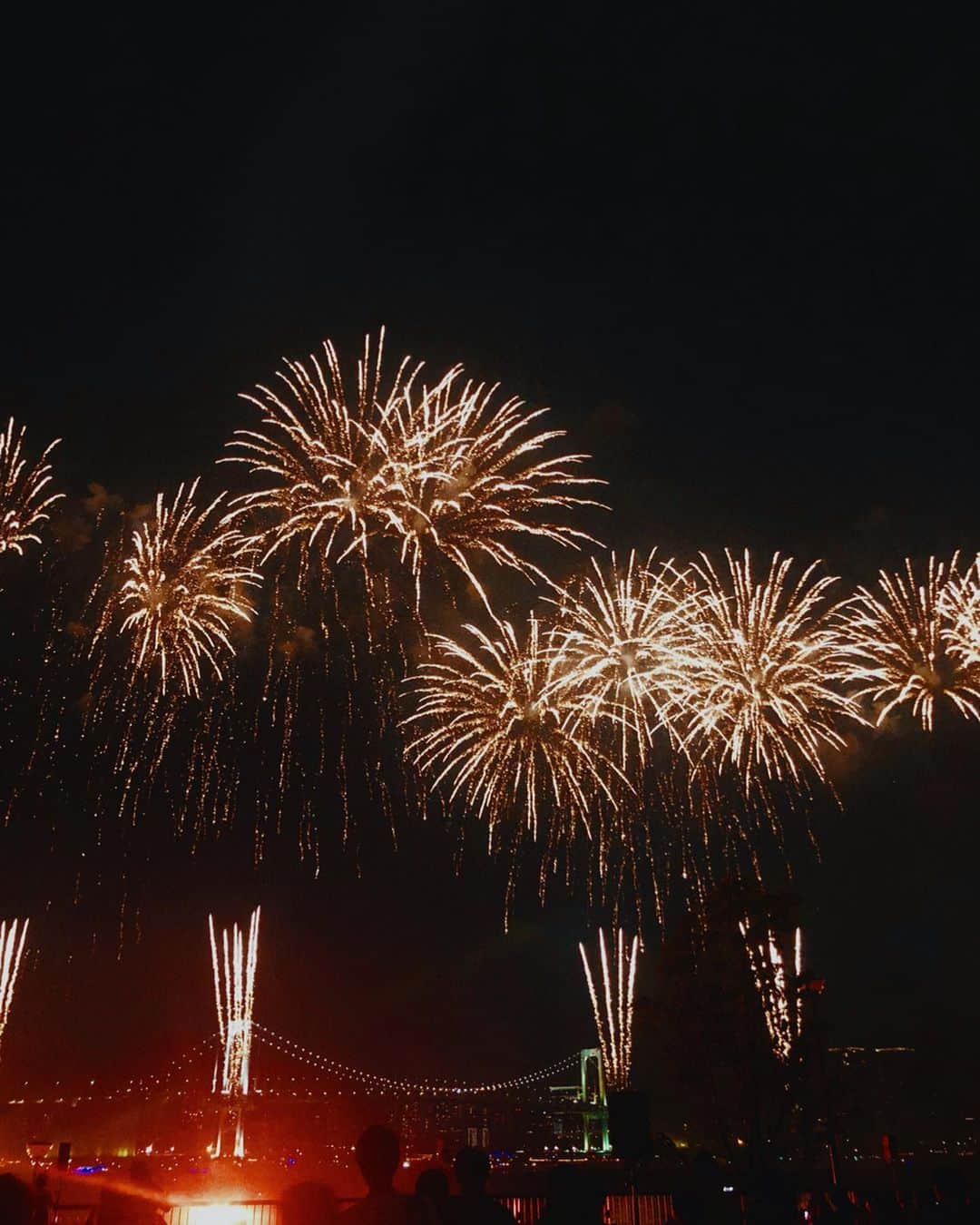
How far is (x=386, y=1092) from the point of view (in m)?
144

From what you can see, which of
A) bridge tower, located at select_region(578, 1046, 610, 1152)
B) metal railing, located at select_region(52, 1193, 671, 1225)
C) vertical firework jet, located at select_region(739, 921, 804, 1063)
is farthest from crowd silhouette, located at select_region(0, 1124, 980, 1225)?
bridge tower, located at select_region(578, 1046, 610, 1152)

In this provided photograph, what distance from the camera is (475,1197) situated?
5.64 m

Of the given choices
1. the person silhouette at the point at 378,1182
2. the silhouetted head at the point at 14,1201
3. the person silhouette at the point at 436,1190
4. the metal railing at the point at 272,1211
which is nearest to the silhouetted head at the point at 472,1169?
the person silhouette at the point at 436,1190

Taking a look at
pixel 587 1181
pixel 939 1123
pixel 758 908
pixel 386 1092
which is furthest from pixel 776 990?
pixel 386 1092

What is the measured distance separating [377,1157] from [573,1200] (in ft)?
4.35

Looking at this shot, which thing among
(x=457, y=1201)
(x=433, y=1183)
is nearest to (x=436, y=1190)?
(x=433, y=1183)

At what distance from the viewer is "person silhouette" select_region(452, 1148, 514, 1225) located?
5407 millimetres

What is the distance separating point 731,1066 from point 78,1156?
63.1m

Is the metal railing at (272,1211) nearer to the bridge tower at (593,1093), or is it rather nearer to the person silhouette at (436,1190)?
the person silhouette at (436,1190)

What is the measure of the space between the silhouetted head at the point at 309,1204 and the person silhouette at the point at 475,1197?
69 cm

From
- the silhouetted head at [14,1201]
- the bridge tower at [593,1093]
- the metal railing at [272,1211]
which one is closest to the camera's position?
the silhouetted head at [14,1201]

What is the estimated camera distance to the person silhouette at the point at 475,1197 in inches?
213

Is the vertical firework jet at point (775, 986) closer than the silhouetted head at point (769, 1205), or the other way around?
the silhouetted head at point (769, 1205)

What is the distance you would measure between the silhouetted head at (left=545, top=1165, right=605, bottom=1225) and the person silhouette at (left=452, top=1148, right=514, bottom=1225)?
1.01ft
